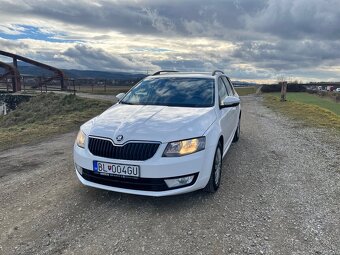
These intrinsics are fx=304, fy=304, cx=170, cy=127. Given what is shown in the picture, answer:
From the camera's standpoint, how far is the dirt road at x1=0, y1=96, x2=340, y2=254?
310 centimetres

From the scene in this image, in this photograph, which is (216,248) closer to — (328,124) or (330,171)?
(330,171)

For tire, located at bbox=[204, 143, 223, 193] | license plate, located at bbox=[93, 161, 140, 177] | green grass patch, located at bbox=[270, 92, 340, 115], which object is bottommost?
green grass patch, located at bbox=[270, 92, 340, 115]

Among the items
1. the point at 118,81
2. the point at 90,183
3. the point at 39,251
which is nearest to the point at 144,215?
the point at 90,183

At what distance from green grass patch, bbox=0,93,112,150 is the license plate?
569 cm

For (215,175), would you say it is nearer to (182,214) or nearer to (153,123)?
(182,214)

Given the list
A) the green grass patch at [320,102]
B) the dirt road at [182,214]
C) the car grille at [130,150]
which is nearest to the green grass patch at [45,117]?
the dirt road at [182,214]

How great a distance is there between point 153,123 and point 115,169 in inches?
30.2

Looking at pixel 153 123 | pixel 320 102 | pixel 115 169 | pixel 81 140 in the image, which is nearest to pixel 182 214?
pixel 115 169

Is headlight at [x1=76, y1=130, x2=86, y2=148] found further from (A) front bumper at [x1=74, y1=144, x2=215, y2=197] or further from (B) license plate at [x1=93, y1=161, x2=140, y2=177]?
(B) license plate at [x1=93, y1=161, x2=140, y2=177]

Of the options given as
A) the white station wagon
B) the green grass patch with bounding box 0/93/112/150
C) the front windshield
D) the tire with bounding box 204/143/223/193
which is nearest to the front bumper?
the white station wagon

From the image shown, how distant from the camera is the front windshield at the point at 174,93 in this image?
16.4ft

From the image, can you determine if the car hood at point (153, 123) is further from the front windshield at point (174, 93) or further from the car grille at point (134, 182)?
the car grille at point (134, 182)

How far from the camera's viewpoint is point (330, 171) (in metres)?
5.46

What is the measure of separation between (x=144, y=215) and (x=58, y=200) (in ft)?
4.24
